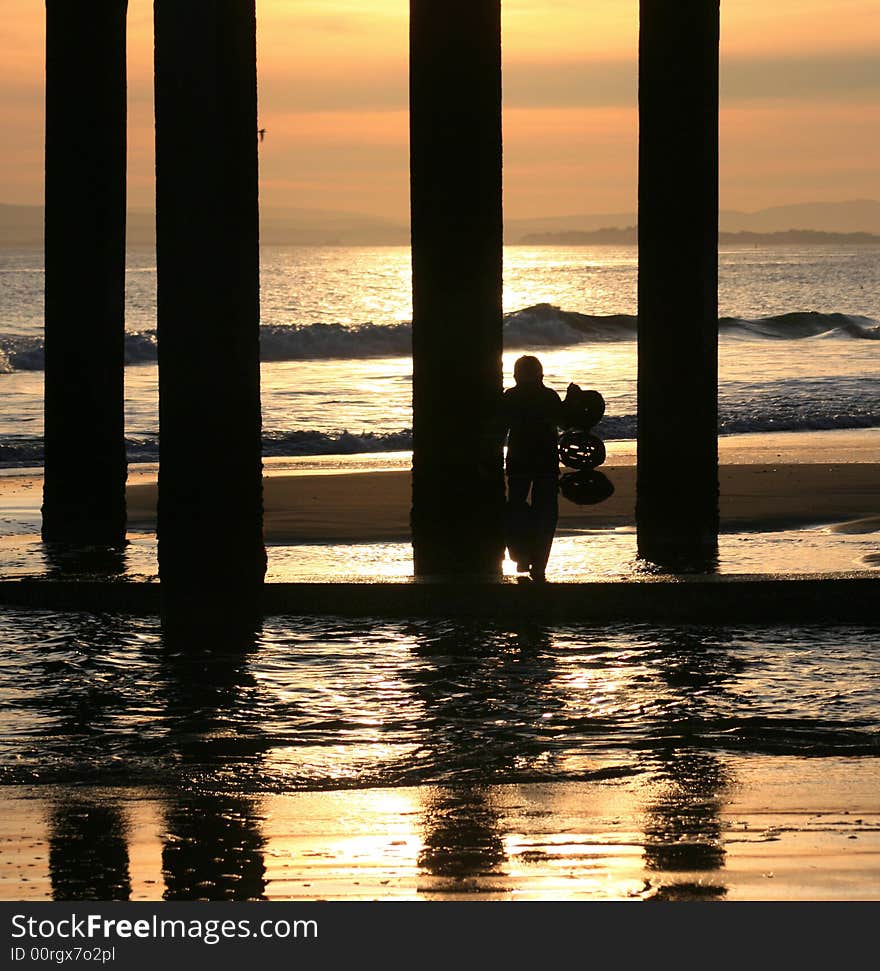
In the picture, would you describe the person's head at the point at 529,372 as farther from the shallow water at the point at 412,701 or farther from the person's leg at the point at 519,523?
the shallow water at the point at 412,701

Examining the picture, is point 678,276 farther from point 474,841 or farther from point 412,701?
point 474,841

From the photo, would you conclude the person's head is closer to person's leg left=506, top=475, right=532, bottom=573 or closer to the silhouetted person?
the silhouetted person

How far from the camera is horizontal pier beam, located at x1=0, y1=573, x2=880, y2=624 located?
883 centimetres

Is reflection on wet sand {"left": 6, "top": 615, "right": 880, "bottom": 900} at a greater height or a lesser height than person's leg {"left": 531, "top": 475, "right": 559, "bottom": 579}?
lesser

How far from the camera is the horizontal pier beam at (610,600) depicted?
883cm

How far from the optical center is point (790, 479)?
16.1 metres

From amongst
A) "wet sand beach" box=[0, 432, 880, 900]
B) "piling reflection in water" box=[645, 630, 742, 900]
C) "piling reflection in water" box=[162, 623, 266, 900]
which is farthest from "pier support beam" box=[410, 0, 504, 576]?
"piling reflection in water" box=[645, 630, 742, 900]

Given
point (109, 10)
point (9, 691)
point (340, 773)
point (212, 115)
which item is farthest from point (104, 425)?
point (340, 773)

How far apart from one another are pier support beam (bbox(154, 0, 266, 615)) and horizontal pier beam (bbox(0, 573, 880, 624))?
41 centimetres

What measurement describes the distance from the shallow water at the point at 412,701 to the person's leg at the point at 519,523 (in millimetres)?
885

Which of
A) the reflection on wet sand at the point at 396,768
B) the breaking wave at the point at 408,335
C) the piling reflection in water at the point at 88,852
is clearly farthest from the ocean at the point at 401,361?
the piling reflection in water at the point at 88,852

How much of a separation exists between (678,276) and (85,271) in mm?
3708

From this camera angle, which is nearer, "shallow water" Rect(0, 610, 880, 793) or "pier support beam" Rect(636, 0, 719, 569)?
"shallow water" Rect(0, 610, 880, 793)

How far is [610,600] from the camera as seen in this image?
8875 mm
